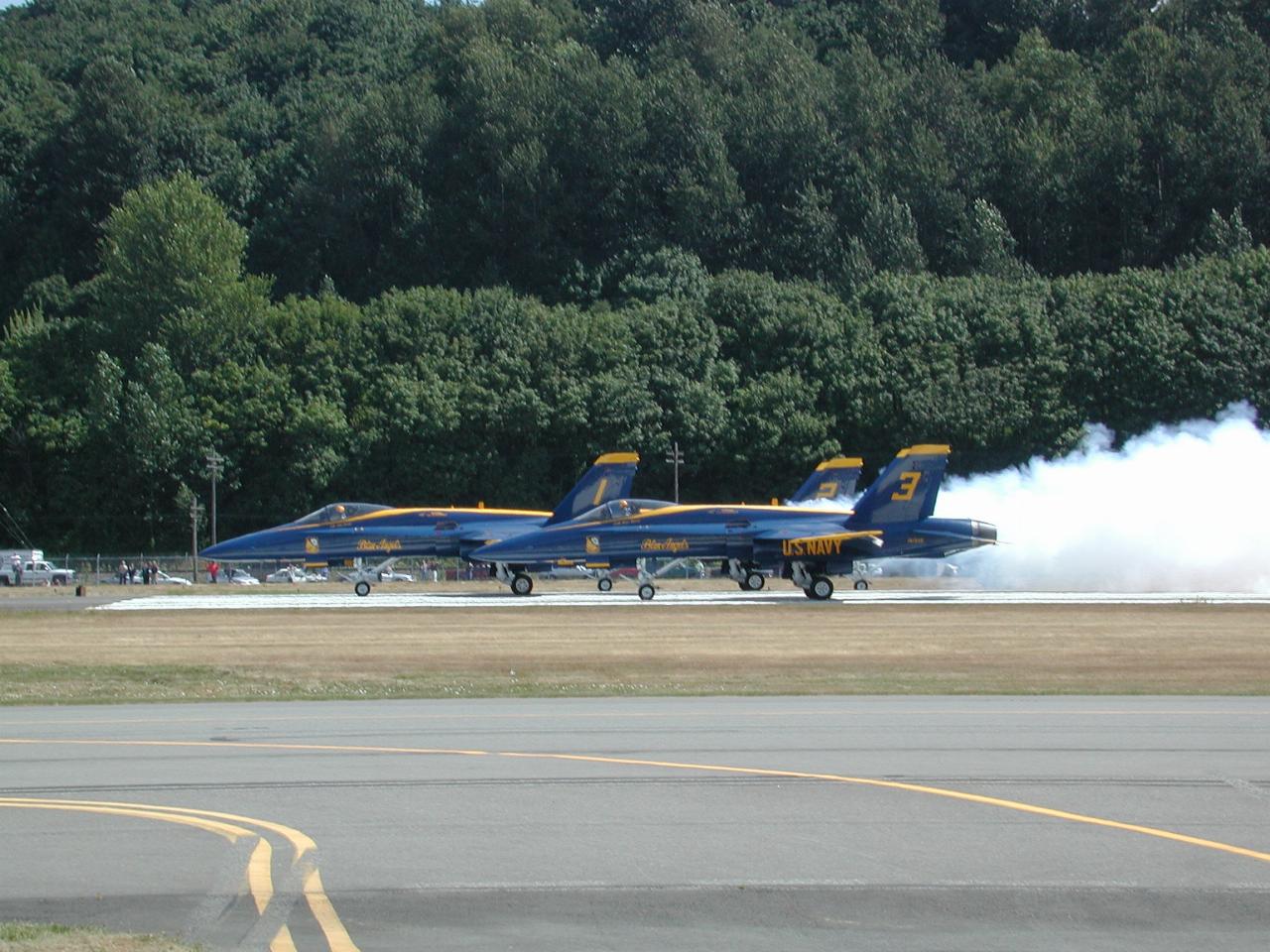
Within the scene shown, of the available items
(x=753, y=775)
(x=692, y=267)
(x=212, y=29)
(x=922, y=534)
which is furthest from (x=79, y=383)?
(x=753, y=775)

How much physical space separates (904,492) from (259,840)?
124 feet

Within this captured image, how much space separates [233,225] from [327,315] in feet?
34.6

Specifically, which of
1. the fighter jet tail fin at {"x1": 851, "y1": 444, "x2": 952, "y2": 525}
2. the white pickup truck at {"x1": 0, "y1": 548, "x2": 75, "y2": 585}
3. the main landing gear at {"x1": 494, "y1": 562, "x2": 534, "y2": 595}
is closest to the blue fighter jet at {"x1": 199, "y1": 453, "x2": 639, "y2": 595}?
the main landing gear at {"x1": 494, "y1": 562, "x2": 534, "y2": 595}

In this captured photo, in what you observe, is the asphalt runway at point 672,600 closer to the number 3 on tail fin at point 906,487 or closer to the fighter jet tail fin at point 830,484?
the number 3 on tail fin at point 906,487

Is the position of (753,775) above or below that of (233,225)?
below

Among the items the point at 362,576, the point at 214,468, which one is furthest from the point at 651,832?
the point at 214,468

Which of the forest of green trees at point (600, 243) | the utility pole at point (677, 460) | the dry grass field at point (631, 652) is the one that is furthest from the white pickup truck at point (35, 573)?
the dry grass field at point (631, 652)

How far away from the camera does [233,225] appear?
97.8m

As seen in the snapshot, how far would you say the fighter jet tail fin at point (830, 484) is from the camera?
60.7 meters

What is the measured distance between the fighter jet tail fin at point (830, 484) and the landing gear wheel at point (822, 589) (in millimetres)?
13626

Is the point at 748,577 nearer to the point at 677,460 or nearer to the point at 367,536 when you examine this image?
the point at 367,536

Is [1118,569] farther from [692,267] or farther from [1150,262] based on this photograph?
[1150,262]

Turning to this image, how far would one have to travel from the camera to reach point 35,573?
7375 centimetres

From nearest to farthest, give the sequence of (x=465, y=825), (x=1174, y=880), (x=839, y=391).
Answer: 1. (x=1174, y=880)
2. (x=465, y=825)
3. (x=839, y=391)
